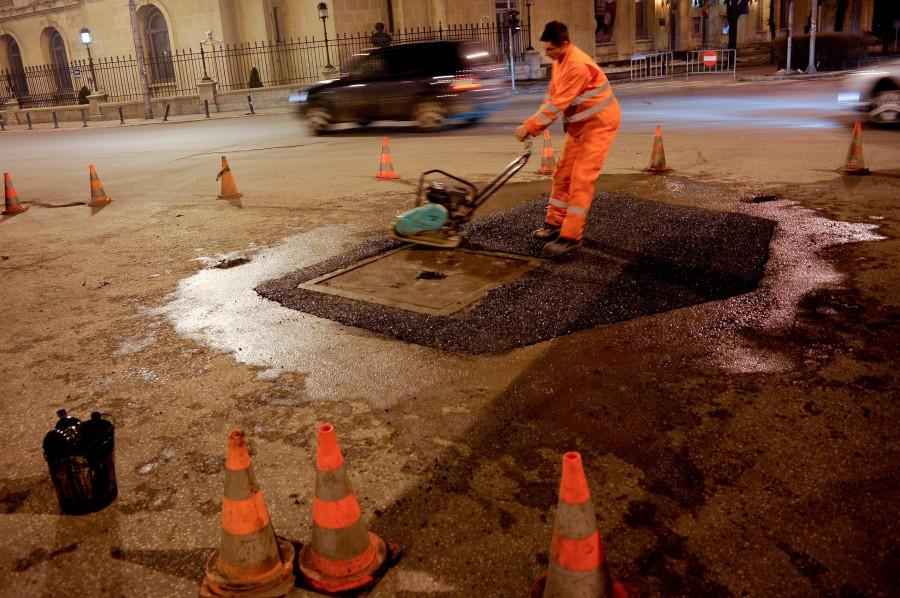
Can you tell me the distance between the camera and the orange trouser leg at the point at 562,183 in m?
6.19

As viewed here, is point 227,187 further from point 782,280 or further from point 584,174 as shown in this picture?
point 782,280

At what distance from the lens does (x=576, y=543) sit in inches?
84.7

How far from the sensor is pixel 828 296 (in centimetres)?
495

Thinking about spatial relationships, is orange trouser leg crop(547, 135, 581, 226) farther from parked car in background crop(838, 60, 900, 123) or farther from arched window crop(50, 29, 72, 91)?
arched window crop(50, 29, 72, 91)

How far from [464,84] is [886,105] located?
803cm

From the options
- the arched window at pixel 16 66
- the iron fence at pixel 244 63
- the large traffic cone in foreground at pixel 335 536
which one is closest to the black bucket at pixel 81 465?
the large traffic cone in foreground at pixel 335 536

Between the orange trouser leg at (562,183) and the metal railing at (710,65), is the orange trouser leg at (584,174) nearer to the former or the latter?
the orange trouser leg at (562,183)

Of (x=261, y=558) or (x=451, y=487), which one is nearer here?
(x=261, y=558)

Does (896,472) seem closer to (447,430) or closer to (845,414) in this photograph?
(845,414)

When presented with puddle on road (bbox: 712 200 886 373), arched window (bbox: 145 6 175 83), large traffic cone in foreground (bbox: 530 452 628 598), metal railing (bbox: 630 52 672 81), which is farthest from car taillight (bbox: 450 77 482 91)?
arched window (bbox: 145 6 175 83)

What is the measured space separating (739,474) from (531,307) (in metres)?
2.13

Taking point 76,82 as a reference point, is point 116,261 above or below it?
below

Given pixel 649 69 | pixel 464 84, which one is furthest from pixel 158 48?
pixel 464 84

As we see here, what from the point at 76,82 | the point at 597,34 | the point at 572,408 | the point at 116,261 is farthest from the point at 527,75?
the point at 572,408
